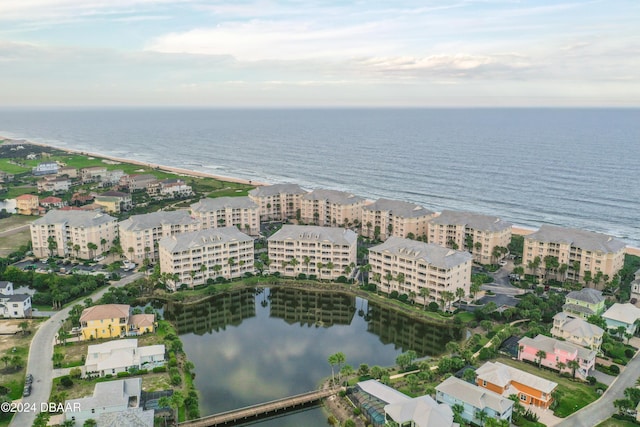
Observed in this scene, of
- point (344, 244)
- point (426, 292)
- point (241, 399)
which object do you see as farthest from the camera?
point (344, 244)

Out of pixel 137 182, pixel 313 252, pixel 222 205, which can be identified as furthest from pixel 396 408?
pixel 137 182

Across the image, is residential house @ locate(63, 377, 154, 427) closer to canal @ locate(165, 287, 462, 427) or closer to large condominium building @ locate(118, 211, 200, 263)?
canal @ locate(165, 287, 462, 427)

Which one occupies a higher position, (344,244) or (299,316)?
(344,244)

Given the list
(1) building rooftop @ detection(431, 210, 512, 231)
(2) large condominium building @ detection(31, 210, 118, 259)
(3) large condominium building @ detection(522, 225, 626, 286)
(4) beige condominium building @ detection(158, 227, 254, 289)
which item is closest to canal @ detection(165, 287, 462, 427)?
(4) beige condominium building @ detection(158, 227, 254, 289)

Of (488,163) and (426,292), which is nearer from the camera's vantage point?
(426,292)

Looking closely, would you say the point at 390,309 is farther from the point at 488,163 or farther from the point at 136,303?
the point at 488,163

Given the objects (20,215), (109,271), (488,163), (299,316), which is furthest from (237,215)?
(488,163)

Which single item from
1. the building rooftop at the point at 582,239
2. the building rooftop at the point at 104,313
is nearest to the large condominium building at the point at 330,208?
the building rooftop at the point at 582,239
